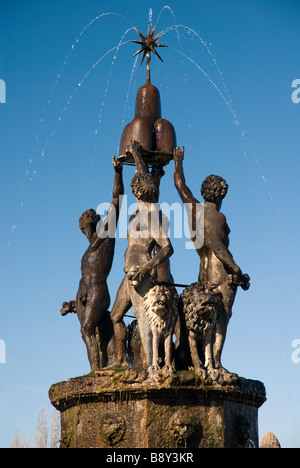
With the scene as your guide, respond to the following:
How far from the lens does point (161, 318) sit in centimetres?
1088

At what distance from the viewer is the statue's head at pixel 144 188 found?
11516 millimetres

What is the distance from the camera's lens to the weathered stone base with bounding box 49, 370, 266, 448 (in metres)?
10.4

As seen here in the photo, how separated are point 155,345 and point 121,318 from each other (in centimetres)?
112

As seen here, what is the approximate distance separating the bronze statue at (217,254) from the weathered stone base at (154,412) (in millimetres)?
703

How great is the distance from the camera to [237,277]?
37.6 feet

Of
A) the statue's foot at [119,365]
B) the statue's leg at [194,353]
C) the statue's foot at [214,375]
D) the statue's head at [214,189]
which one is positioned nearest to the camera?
the statue's foot at [214,375]

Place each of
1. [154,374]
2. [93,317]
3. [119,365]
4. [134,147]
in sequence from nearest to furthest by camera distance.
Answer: [154,374], [119,365], [93,317], [134,147]

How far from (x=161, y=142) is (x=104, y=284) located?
2529mm

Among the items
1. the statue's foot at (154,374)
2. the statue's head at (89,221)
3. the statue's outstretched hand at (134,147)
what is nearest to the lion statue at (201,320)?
the statue's foot at (154,374)

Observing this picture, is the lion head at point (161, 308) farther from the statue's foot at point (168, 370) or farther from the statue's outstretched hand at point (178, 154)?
the statue's outstretched hand at point (178, 154)

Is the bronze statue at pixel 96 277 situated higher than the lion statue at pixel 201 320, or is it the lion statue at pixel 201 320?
the bronze statue at pixel 96 277

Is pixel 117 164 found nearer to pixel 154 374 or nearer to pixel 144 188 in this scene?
pixel 144 188

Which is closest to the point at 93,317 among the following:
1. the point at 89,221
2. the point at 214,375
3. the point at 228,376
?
the point at 89,221
